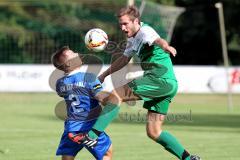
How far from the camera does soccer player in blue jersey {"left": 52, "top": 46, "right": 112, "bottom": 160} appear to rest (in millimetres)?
8703

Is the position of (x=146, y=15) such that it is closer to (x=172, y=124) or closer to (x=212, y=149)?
(x=172, y=124)

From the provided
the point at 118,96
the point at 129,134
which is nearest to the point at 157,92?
the point at 118,96

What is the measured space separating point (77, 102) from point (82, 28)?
93.2 ft

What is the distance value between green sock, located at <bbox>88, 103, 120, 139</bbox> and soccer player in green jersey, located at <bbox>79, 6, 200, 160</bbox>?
0.16 meters

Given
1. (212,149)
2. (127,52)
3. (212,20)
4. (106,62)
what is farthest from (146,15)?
(212,20)

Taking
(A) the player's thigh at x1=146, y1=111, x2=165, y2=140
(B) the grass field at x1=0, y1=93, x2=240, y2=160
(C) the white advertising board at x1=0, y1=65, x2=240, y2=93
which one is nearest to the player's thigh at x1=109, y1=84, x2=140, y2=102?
(A) the player's thigh at x1=146, y1=111, x2=165, y2=140

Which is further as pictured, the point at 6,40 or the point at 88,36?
the point at 6,40

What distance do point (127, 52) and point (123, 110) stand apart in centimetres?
1324

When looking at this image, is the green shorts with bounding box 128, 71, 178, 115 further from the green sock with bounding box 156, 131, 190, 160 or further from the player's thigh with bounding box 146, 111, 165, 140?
the green sock with bounding box 156, 131, 190, 160

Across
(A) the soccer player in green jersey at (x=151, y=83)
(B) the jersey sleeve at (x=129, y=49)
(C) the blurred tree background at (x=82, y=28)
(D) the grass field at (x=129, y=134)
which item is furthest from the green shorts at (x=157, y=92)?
(C) the blurred tree background at (x=82, y=28)

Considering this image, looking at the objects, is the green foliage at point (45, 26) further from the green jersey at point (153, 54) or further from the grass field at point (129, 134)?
the green jersey at point (153, 54)

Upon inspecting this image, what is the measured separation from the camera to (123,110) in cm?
2320

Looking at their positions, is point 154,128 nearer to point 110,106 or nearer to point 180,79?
point 110,106

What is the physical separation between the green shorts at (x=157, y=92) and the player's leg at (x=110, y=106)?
112 millimetres
